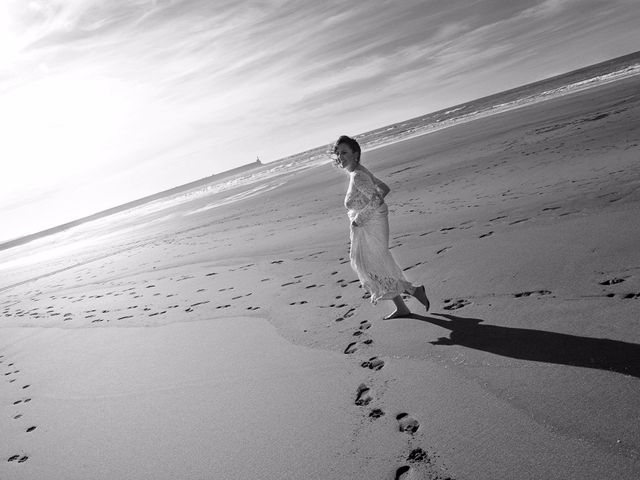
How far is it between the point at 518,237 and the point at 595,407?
3.86 meters

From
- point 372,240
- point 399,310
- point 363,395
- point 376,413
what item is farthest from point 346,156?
point 376,413

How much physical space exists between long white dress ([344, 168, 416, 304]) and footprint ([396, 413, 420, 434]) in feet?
5.55

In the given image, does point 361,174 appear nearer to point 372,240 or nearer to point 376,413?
point 372,240

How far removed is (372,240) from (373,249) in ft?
0.33

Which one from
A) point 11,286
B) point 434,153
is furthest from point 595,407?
point 11,286

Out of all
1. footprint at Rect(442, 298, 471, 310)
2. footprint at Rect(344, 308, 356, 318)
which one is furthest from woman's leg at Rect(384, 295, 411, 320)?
footprint at Rect(344, 308, 356, 318)

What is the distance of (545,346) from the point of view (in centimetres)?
352

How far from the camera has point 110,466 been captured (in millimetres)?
3572

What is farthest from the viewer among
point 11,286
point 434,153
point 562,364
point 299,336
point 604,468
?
point 434,153

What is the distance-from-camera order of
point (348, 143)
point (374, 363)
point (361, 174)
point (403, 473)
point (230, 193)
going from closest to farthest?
point (403, 473)
point (374, 363)
point (348, 143)
point (361, 174)
point (230, 193)

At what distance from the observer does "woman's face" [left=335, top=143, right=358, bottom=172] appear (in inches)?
169

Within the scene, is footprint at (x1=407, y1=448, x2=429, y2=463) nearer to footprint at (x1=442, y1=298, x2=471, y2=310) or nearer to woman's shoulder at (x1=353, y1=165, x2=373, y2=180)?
footprint at (x1=442, y1=298, x2=471, y2=310)

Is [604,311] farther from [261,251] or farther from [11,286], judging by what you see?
[11,286]

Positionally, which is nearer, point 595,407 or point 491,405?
point 595,407
